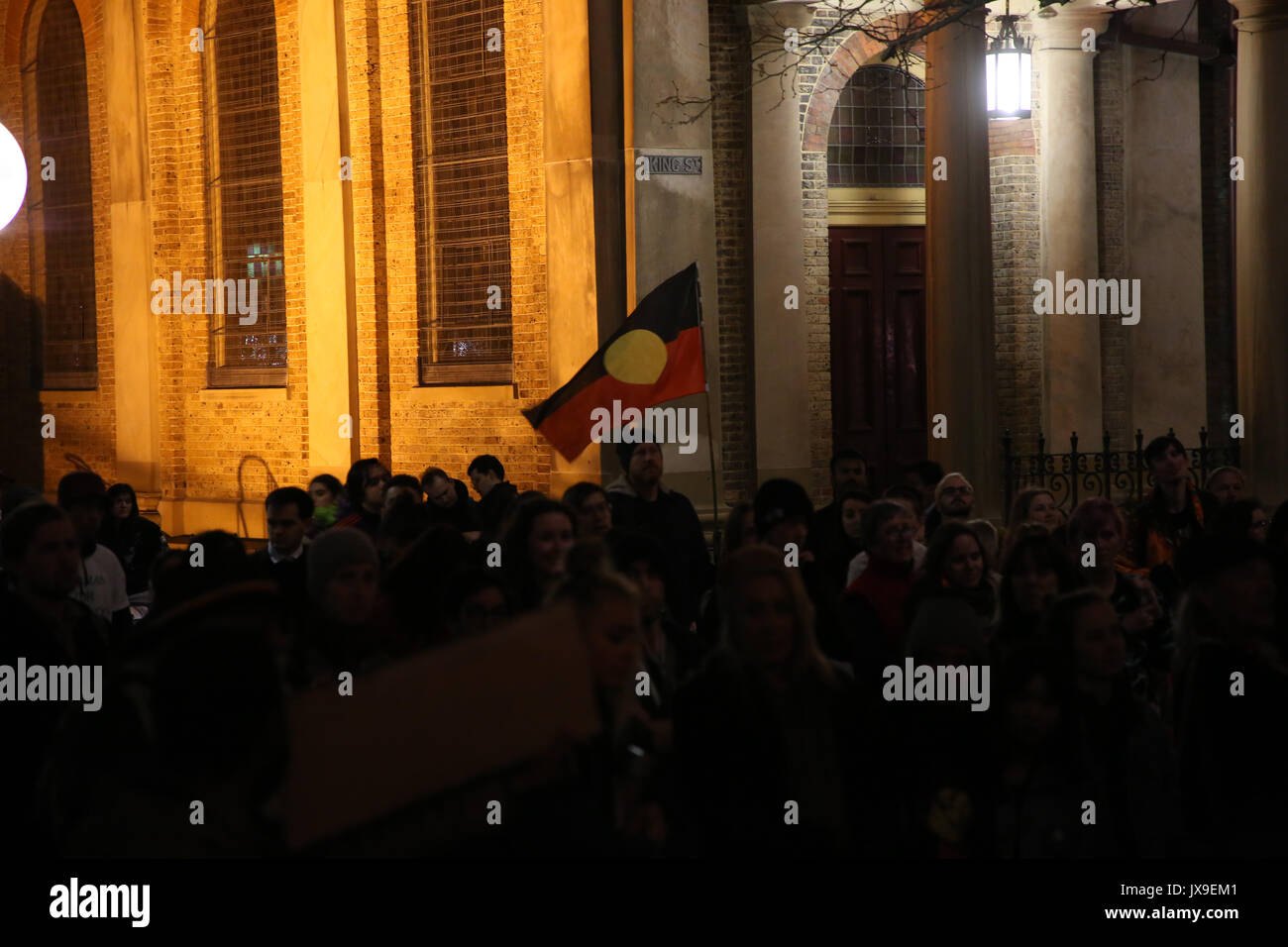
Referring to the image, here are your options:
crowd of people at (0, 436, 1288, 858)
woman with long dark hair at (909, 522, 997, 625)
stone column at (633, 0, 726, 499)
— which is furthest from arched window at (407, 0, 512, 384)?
woman with long dark hair at (909, 522, 997, 625)

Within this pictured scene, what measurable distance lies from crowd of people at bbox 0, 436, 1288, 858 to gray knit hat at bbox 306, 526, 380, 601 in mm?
10

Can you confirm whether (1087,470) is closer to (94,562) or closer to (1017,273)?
(1017,273)

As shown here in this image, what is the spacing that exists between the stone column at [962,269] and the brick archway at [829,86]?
269 centimetres

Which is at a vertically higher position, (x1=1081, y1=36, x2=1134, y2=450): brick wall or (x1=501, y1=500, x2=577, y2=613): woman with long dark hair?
(x1=1081, y1=36, x2=1134, y2=450): brick wall

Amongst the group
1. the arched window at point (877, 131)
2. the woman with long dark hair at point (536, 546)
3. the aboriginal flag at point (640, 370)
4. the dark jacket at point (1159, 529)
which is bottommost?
the dark jacket at point (1159, 529)

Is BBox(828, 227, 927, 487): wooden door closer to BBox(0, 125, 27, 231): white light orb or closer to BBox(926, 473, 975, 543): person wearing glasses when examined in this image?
BBox(926, 473, 975, 543): person wearing glasses

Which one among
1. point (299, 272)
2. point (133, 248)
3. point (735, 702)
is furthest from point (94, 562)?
point (133, 248)

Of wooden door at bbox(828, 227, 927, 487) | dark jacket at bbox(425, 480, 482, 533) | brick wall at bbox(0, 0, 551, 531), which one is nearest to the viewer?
dark jacket at bbox(425, 480, 482, 533)

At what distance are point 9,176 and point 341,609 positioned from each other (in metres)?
7.30

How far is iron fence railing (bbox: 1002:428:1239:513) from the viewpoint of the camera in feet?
48.5

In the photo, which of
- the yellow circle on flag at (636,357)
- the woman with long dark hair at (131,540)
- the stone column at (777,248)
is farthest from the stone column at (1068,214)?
the woman with long dark hair at (131,540)

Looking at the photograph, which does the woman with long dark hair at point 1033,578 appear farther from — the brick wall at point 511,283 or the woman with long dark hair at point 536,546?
the brick wall at point 511,283

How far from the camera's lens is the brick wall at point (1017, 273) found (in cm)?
1728

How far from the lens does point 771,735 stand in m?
4.27
